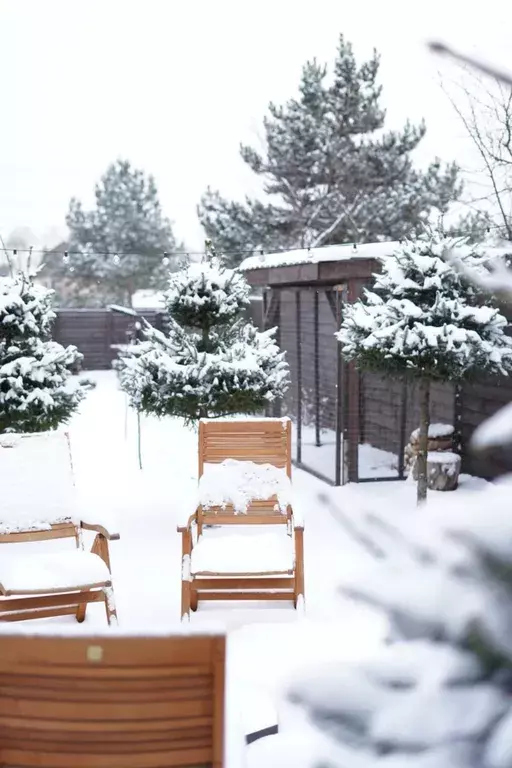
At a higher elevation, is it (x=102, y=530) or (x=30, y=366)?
(x=30, y=366)

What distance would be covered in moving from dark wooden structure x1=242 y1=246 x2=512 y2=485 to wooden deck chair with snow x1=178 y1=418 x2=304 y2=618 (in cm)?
156

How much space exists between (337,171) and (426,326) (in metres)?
11.1

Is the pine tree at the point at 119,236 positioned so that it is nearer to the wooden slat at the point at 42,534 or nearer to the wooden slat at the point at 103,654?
the wooden slat at the point at 42,534

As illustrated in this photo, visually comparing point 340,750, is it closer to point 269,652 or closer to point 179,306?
point 269,652

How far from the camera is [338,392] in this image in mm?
6648

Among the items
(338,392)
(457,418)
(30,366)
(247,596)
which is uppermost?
(30,366)

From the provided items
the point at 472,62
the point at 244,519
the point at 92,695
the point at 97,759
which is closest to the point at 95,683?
the point at 92,695

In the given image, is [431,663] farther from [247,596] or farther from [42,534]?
[42,534]

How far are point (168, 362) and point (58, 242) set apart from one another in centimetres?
1899

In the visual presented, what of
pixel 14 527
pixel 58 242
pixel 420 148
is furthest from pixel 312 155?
pixel 14 527

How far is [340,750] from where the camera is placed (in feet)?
2.27

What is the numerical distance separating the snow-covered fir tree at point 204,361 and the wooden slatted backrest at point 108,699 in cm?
376

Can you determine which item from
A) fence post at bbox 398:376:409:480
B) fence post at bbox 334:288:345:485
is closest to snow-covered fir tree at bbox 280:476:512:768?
fence post at bbox 334:288:345:485

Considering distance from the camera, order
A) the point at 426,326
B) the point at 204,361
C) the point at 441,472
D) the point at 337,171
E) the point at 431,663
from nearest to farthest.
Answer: the point at 431,663 < the point at 426,326 < the point at 204,361 < the point at 441,472 < the point at 337,171
